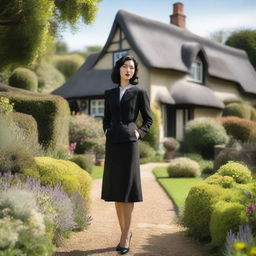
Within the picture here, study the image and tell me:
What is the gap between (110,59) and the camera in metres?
24.5

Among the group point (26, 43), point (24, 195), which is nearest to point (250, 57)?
point (26, 43)

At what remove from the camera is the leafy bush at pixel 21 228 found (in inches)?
150

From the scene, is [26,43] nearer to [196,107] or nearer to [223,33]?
[196,107]

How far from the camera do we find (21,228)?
3.96m

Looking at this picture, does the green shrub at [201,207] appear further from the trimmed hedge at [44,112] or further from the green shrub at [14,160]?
the trimmed hedge at [44,112]

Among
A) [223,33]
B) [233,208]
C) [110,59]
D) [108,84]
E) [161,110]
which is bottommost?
[233,208]

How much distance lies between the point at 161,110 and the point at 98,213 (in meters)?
15.8

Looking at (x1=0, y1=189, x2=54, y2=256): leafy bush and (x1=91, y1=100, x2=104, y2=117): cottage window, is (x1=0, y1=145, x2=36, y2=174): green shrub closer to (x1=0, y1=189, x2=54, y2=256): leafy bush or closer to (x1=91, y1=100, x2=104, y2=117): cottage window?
(x1=0, y1=189, x2=54, y2=256): leafy bush

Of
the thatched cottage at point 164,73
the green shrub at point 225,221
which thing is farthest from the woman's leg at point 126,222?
the thatched cottage at point 164,73

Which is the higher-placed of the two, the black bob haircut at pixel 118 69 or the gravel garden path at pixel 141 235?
the black bob haircut at pixel 118 69

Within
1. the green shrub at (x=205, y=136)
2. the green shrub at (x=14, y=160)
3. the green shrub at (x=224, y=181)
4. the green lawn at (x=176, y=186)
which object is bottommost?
the green lawn at (x=176, y=186)

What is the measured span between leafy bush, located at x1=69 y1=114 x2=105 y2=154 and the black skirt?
11.8 m

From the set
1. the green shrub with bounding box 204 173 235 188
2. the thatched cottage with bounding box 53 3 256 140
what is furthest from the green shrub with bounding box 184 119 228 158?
the green shrub with bounding box 204 173 235 188

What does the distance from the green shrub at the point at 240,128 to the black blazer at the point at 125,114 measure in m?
13.5
